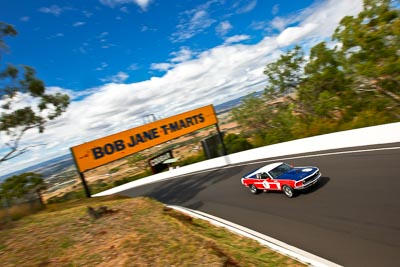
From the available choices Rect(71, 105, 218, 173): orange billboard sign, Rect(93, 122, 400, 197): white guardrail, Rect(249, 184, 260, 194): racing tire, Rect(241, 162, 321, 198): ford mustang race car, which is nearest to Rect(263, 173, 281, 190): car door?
Rect(241, 162, 321, 198): ford mustang race car

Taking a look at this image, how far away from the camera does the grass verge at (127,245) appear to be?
6.71 metres

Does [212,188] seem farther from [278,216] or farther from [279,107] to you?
[279,107]

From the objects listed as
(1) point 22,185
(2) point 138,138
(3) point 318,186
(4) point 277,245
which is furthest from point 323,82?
(1) point 22,185

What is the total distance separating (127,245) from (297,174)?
806 centimetres

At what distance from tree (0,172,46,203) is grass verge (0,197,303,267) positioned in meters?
22.4

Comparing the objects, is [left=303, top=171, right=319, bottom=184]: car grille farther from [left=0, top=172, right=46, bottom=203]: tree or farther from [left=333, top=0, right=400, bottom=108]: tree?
[left=0, top=172, right=46, bottom=203]: tree

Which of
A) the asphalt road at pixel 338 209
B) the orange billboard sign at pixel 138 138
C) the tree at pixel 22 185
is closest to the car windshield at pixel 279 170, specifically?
the asphalt road at pixel 338 209

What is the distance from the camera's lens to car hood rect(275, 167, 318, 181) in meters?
12.0

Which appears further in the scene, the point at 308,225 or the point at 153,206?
the point at 153,206

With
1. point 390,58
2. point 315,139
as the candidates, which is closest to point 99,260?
point 315,139

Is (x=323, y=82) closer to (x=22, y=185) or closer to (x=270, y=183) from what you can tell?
(x=270, y=183)

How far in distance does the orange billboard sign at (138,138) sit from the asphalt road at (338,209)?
36.8ft

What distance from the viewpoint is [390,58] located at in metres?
26.4

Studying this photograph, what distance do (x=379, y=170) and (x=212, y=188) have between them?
386 inches
